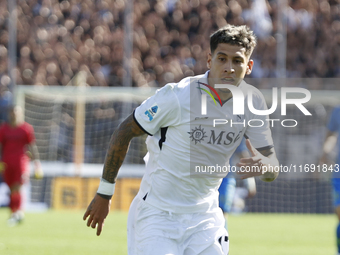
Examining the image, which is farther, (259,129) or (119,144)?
(259,129)

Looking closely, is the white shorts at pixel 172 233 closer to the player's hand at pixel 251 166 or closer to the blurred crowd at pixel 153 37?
the player's hand at pixel 251 166

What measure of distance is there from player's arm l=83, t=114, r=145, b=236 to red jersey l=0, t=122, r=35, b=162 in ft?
26.7

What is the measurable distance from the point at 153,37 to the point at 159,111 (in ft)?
43.0

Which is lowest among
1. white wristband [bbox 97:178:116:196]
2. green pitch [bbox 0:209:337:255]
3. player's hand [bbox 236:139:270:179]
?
green pitch [bbox 0:209:337:255]

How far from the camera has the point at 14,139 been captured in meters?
11.6

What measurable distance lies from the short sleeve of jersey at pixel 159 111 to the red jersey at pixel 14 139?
8.31 m

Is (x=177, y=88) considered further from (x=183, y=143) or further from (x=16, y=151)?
(x=16, y=151)

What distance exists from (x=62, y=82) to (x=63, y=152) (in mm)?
1918

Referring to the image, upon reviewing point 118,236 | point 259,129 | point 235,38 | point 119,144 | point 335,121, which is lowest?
point 118,236

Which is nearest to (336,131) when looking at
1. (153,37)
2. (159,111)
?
(159,111)

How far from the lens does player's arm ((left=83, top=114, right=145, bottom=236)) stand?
3639 mm

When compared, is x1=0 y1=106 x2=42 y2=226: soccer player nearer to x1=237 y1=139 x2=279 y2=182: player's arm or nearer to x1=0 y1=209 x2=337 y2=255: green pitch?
x1=0 y1=209 x2=337 y2=255: green pitch

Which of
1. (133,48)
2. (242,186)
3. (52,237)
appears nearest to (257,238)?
(52,237)

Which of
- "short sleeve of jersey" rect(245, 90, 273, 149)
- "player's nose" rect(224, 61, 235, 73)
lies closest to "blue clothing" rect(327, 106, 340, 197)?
"short sleeve of jersey" rect(245, 90, 273, 149)
